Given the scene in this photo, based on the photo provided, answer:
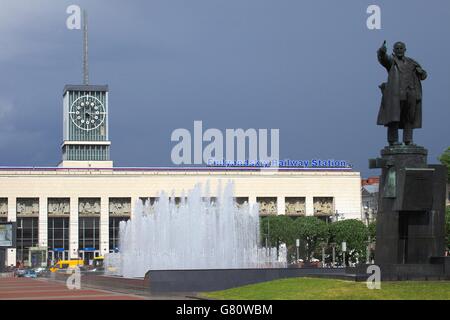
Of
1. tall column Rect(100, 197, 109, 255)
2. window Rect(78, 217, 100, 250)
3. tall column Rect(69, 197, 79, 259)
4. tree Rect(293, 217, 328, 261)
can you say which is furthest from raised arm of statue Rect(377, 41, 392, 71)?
window Rect(78, 217, 100, 250)

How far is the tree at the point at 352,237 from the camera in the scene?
272 ft

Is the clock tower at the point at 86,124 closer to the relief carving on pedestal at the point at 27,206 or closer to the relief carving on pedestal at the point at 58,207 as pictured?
the relief carving on pedestal at the point at 58,207

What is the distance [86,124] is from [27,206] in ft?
80.5

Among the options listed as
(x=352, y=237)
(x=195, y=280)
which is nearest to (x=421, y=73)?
(x=195, y=280)

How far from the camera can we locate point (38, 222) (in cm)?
10869

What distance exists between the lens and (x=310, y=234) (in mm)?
86312

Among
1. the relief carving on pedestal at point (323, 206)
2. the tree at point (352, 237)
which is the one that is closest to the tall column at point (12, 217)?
the relief carving on pedestal at point (323, 206)

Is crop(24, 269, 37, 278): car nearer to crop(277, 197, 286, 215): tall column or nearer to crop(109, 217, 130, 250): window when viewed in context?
crop(109, 217, 130, 250): window

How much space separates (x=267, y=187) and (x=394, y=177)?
8955 cm

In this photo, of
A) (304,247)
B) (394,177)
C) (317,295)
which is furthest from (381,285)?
(304,247)

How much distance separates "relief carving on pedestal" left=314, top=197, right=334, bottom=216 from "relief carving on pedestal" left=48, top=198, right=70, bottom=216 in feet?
99.9

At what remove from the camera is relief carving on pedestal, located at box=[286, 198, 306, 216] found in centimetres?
11544

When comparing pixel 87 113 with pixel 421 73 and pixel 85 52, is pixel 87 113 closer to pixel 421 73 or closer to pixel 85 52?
pixel 85 52
